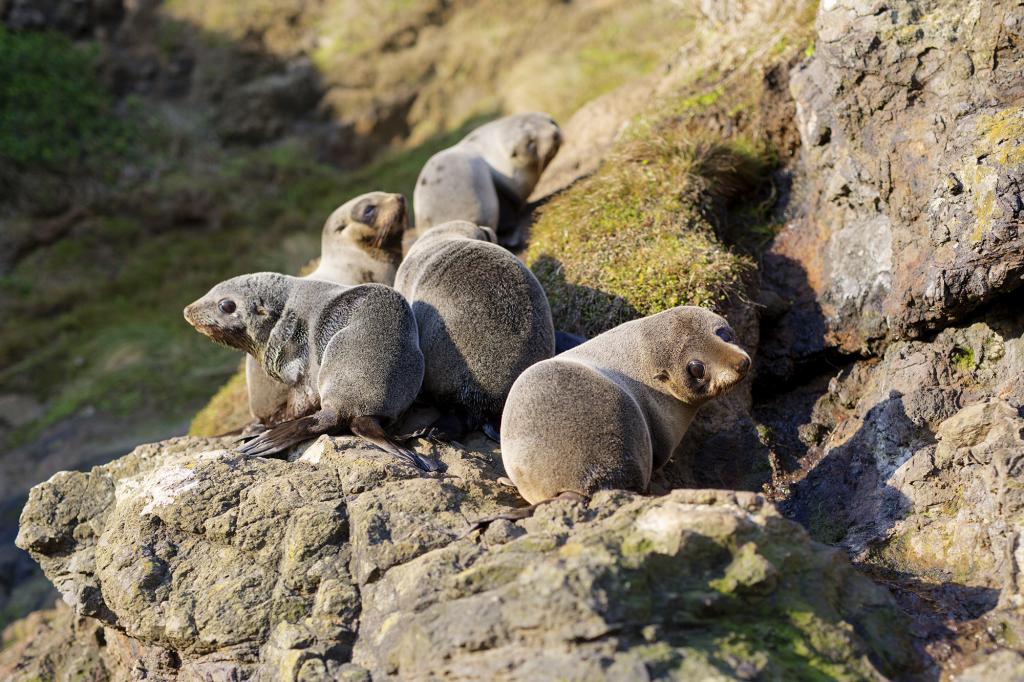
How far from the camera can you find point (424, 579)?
338 cm

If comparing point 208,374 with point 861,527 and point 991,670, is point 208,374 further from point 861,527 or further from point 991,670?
point 991,670

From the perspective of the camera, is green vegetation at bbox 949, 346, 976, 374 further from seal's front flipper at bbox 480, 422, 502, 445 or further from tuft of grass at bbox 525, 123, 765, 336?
seal's front flipper at bbox 480, 422, 502, 445

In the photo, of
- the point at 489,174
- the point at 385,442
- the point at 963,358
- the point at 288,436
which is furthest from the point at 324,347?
the point at 963,358

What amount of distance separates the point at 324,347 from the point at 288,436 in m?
0.55

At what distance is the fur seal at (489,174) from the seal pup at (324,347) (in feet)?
6.80

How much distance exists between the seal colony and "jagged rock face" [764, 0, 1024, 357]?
1313 millimetres

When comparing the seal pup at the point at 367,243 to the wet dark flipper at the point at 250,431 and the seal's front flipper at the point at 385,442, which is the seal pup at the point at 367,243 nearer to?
the wet dark flipper at the point at 250,431

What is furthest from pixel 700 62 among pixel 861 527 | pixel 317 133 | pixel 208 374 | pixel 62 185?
pixel 62 185

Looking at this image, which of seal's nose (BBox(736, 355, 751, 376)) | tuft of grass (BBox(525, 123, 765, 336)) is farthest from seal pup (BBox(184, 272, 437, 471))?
seal's nose (BBox(736, 355, 751, 376))

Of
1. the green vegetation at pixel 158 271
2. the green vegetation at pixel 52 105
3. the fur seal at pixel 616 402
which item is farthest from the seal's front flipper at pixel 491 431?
the green vegetation at pixel 52 105

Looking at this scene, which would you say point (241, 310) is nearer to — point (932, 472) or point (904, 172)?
point (932, 472)

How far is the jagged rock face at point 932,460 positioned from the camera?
3.69 metres

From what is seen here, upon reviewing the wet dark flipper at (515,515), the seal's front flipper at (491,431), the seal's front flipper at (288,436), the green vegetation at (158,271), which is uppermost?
the wet dark flipper at (515,515)

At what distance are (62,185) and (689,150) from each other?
33.7 feet
